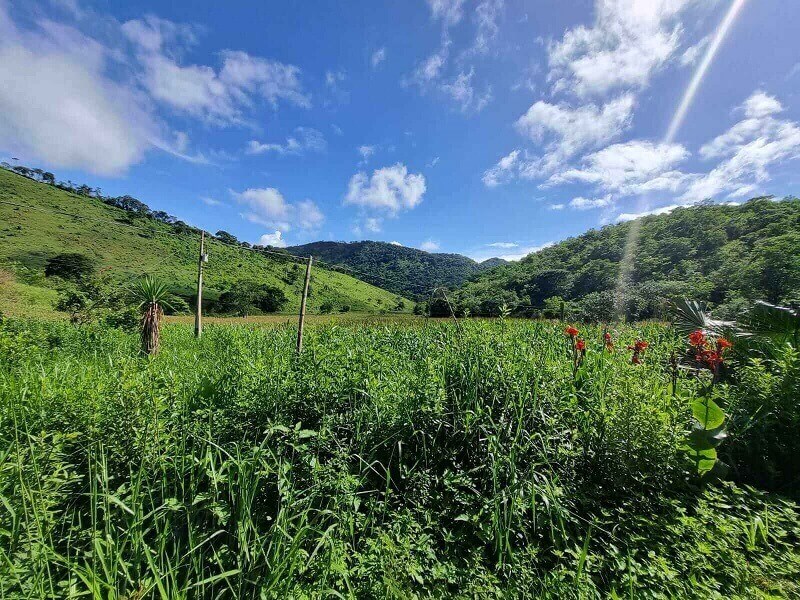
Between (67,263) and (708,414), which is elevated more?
(67,263)

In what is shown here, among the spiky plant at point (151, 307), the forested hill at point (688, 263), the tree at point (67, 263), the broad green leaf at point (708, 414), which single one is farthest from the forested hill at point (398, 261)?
the broad green leaf at point (708, 414)

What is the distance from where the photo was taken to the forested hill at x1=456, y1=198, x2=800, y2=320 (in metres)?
27.0

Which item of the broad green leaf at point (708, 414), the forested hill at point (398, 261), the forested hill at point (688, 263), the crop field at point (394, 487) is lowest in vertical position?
the crop field at point (394, 487)

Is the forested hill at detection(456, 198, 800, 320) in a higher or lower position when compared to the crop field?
higher

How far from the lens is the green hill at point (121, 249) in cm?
4803

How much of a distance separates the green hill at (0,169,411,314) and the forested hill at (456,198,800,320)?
142ft

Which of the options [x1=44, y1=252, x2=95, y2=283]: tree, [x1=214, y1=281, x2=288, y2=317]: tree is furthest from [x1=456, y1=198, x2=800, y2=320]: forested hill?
[x1=44, y1=252, x2=95, y2=283]: tree

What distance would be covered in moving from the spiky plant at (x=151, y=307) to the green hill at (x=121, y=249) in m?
30.9

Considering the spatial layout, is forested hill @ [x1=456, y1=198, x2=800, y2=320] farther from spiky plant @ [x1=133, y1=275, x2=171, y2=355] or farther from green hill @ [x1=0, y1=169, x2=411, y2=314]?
green hill @ [x1=0, y1=169, x2=411, y2=314]

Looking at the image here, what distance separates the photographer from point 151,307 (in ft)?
26.7

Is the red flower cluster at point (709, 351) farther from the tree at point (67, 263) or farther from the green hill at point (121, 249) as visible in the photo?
the tree at point (67, 263)

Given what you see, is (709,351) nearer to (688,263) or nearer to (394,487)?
(394,487)

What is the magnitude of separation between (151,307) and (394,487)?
28.1ft

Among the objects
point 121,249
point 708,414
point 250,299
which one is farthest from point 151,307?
point 121,249
